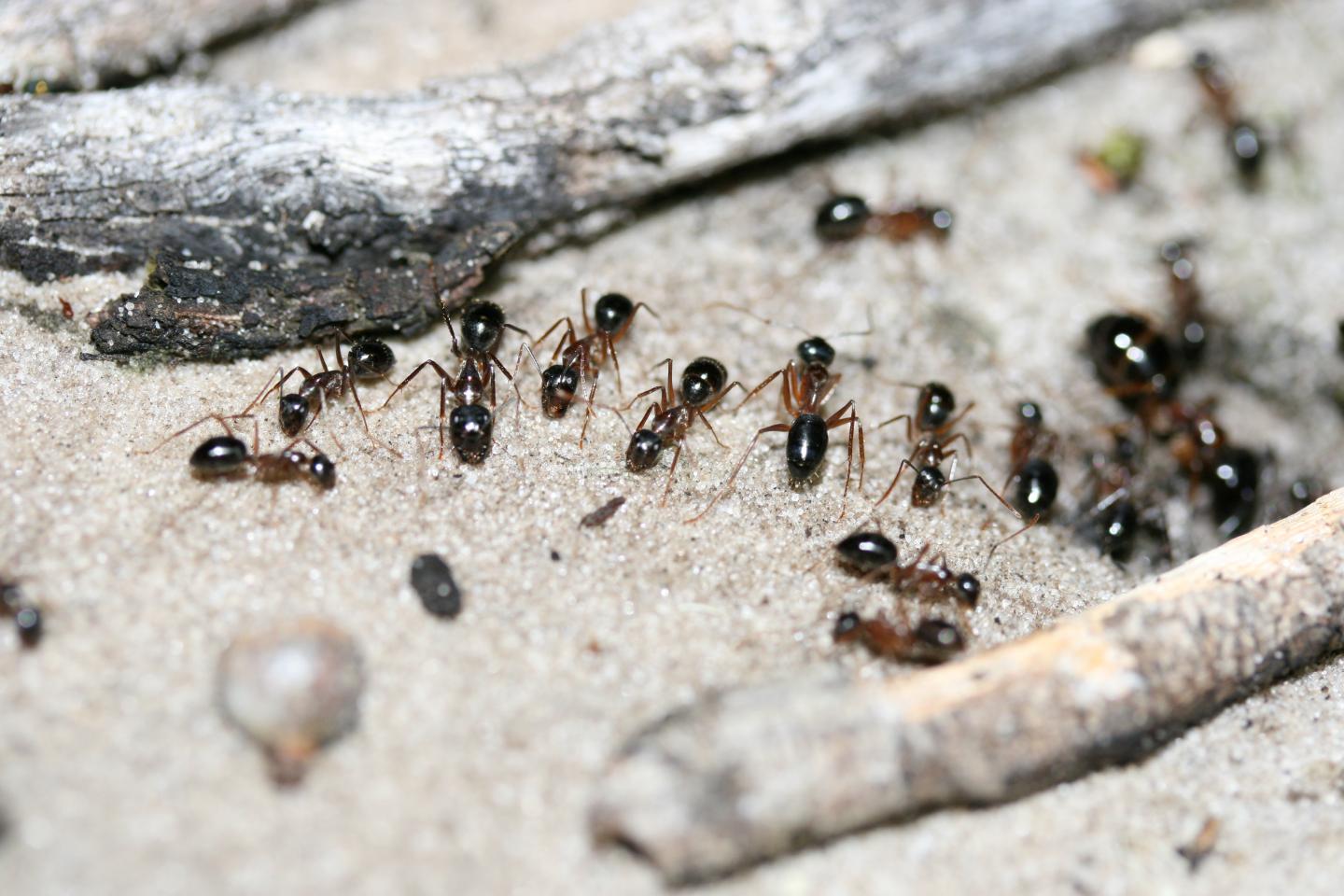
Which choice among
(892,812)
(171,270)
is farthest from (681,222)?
(892,812)

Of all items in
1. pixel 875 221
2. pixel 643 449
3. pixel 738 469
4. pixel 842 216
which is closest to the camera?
pixel 643 449

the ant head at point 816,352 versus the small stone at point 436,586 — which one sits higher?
the ant head at point 816,352

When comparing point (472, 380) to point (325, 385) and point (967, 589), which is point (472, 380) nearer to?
point (325, 385)

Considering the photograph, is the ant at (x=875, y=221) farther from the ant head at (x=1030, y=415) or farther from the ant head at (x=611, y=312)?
the ant head at (x=611, y=312)

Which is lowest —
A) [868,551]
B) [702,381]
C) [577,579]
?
[868,551]

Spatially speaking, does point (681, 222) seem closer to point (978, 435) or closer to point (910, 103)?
point (910, 103)

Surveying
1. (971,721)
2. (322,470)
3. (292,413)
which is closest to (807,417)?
(971,721)

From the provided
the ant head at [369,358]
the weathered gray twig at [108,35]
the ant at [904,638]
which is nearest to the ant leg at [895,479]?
the ant at [904,638]

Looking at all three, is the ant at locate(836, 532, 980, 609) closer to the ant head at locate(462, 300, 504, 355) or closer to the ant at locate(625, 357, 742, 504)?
the ant at locate(625, 357, 742, 504)
